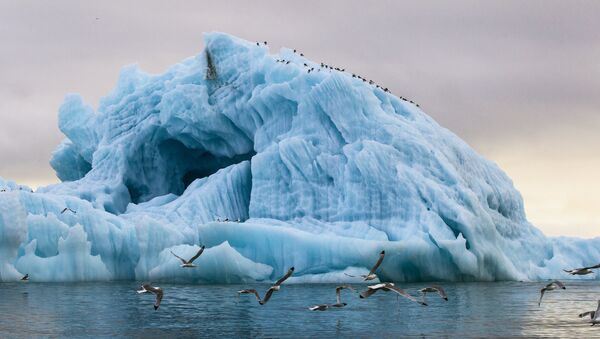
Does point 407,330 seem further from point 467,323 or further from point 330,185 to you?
point 330,185

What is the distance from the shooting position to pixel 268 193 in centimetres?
4162

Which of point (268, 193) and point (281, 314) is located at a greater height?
point (268, 193)

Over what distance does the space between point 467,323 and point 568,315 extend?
13.1ft

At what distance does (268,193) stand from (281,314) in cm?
1750

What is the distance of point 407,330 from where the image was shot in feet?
69.1

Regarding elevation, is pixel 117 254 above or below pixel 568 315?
above

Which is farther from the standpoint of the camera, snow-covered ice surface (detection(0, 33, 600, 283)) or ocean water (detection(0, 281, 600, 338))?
snow-covered ice surface (detection(0, 33, 600, 283))

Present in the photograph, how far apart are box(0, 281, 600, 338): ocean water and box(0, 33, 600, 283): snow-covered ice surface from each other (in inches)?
75.4

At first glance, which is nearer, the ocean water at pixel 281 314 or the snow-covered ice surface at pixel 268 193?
the ocean water at pixel 281 314

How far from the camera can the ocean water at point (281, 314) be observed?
20.6m

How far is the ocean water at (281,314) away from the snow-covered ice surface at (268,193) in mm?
1916

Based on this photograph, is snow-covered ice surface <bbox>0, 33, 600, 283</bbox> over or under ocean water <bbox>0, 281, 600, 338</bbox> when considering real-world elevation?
over

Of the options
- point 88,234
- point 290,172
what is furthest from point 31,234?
point 290,172

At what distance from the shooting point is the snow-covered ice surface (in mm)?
36312
